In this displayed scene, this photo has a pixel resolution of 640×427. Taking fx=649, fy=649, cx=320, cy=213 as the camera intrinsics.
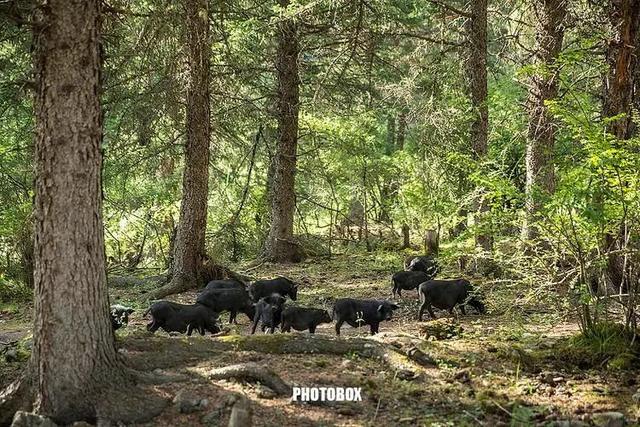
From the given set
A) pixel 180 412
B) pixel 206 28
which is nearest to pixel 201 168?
pixel 206 28

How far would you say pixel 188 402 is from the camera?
6.16m

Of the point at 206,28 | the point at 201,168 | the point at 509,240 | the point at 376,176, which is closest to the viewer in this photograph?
the point at 509,240

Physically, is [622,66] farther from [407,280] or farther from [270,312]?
[407,280]

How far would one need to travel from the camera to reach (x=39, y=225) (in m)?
5.95

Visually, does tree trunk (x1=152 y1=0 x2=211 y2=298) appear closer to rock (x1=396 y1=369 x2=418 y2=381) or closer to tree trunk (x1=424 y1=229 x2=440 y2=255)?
rock (x1=396 y1=369 x2=418 y2=381)

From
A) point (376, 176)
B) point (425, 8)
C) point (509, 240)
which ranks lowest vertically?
point (509, 240)

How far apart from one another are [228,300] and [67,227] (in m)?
5.72

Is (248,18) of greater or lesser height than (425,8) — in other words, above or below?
below

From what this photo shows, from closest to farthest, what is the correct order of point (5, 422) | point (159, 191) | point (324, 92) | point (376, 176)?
point (5, 422)
point (324, 92)
point (159, 191)
point (376, 176)

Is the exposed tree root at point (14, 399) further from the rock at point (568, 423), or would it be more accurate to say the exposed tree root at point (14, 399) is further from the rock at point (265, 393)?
the rock at point (568, 423)

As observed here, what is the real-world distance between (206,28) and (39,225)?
26.2 feet

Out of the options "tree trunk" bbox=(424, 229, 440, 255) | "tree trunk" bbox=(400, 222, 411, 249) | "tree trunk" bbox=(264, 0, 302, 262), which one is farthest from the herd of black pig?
"tree trunk" bbox=(400, 222, 411, 249)

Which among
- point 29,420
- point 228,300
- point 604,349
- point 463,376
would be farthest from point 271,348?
point 604,349

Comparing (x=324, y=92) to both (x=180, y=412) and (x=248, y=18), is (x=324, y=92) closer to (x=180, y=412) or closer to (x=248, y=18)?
(x=248, y=18)
